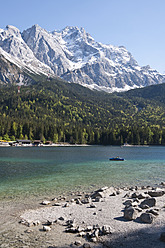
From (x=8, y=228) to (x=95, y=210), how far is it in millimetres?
9040

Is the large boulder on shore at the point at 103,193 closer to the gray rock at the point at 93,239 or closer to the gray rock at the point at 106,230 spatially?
the gray rock at the point at 106,230

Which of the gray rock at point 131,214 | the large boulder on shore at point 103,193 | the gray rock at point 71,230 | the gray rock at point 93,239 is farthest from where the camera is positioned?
the large boulder on shore at point 103,193

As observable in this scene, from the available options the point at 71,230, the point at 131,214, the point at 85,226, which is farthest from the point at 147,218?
the point at 71,230

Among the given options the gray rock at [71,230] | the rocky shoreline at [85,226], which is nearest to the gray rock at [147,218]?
the rocky shoreline at [85,226]

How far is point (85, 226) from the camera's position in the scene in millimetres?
18625

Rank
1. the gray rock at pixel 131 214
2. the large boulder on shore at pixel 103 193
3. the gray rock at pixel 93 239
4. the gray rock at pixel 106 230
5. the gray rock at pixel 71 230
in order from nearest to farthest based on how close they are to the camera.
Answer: the gray rock at pixel 93 239 → the gray rock at pixel 106 230 → the gray rock at pixel 71 230 → the gray rock at pixel 131 214 → the large boulder on shore at pixel 103 193

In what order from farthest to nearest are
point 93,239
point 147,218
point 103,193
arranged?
1. point 103,193
2. point 147,218
3. point 93,239

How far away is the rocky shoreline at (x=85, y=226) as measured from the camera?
1593 cm

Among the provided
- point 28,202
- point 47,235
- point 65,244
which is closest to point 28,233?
point 47,235

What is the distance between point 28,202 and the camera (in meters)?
27.4

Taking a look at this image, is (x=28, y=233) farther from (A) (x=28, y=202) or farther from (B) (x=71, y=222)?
(A) (x=28, y=202)

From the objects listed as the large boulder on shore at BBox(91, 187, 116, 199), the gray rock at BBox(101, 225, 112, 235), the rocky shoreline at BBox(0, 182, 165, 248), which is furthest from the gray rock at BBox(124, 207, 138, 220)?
the large boulder on shore at BBox(91, 187, 116, 199)

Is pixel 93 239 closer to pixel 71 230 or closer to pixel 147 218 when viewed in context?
pixel 71 230

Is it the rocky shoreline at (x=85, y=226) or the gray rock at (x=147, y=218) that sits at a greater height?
the gray rock at (x=147, y=218)
